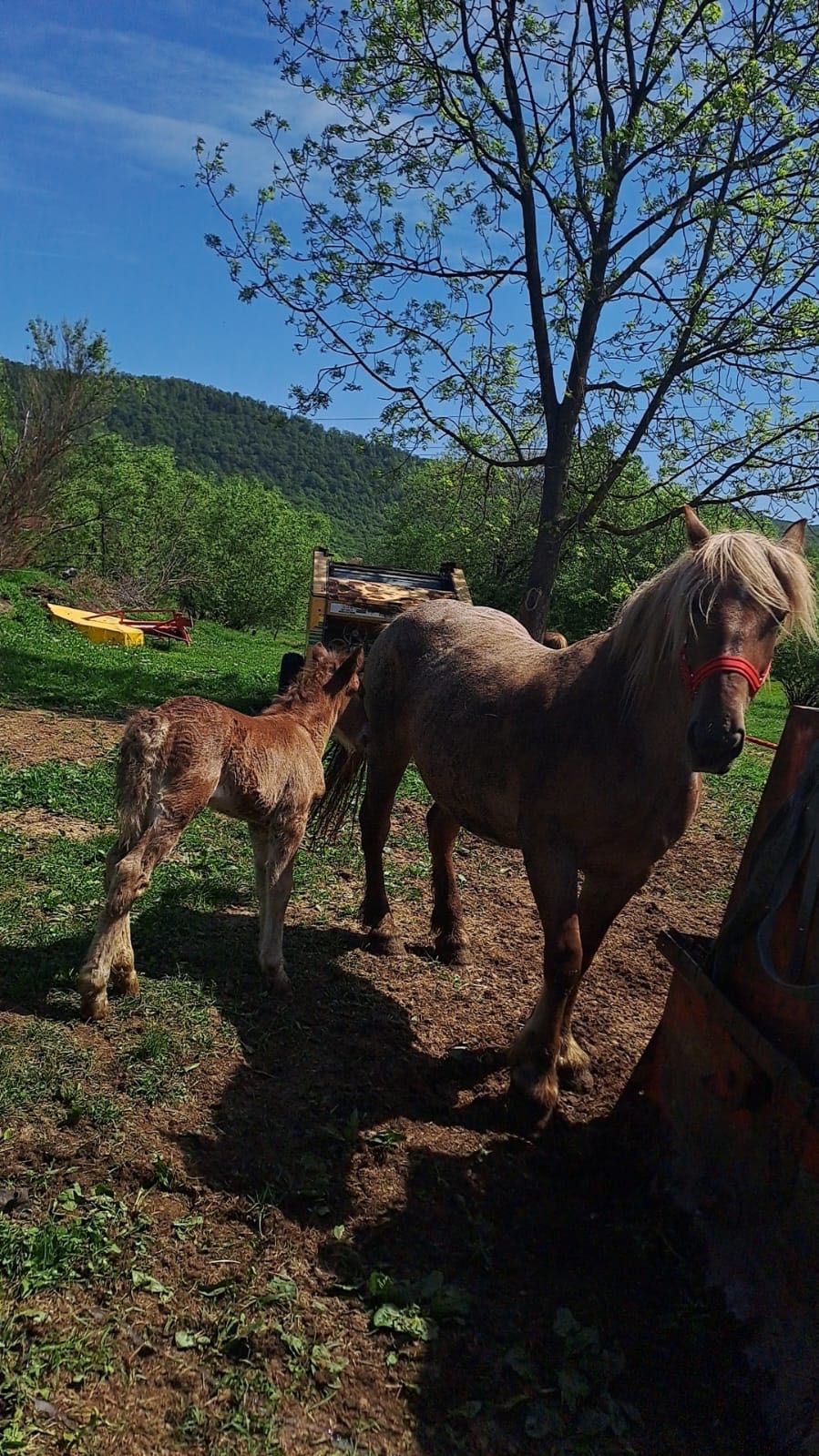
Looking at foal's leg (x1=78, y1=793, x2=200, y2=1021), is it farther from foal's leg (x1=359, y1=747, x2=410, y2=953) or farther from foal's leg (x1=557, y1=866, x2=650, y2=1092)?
foal's leg (x1=557, y1=866, x2=650, y2=1092)

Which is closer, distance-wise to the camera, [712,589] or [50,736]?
[712,589]

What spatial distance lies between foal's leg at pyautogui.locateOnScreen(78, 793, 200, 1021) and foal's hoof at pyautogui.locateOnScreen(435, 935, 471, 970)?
2010 mm

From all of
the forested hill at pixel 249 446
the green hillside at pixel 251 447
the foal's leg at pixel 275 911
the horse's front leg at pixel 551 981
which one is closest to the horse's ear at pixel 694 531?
the horse's front leg at pixel 551 981

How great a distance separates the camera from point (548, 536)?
1315cm

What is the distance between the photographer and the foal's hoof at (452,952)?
5434 mm

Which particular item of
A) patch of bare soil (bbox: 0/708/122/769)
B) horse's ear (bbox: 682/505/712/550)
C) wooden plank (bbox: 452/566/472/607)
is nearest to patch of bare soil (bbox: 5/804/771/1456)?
horse's ear (bbox: 682/505/712/550)

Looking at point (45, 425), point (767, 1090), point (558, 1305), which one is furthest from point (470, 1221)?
point (45, 425)

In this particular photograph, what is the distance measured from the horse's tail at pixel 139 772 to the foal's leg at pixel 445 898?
6.53 ft

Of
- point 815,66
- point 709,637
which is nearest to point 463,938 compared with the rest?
point 709,637

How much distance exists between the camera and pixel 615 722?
3871mm

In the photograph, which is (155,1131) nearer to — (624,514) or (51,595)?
(624,514)

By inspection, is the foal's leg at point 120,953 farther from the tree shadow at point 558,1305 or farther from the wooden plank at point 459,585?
the wooden plank at point 459,585

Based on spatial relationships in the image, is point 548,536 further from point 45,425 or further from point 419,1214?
point 45,425

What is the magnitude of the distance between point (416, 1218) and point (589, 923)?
1591 mm
